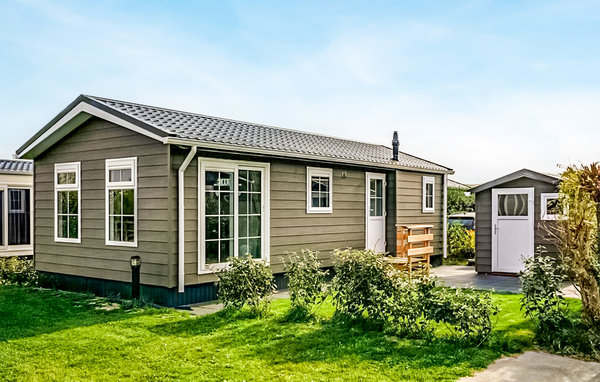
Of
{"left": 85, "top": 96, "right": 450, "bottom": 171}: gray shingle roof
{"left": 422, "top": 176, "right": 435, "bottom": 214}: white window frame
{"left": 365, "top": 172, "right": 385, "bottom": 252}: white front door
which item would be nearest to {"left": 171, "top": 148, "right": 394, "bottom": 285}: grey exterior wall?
{"left": 365, "top": 172, "right": 385, "bottom": 252}: white front door

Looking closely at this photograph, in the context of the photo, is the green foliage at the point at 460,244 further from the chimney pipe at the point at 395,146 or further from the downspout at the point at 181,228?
the downspout at the point at 181,228

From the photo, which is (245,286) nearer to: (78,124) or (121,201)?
(121,201)

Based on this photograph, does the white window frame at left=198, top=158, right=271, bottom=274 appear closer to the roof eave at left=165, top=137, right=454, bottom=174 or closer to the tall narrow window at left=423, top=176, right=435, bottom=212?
the roof eave at left=165, top=137, right=454, bottom=174

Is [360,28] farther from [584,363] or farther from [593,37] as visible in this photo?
[584,363]

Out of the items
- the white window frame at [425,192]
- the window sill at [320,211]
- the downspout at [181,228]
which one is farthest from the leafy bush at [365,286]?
the white window frame at [425,192]

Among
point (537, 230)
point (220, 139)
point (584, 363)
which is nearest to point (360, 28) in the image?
point (220, 139)

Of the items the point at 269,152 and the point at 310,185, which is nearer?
the point at 269,152

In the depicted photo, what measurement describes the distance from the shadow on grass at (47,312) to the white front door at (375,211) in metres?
6.27

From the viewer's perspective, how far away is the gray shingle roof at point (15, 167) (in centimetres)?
1388

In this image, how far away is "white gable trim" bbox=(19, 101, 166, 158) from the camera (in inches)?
321

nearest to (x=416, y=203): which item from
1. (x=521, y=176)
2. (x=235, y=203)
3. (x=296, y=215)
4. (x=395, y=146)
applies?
(x=395, y=146)

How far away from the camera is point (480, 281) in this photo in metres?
10.7

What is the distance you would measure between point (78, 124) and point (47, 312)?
11.8 ft

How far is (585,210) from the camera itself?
6012mm
